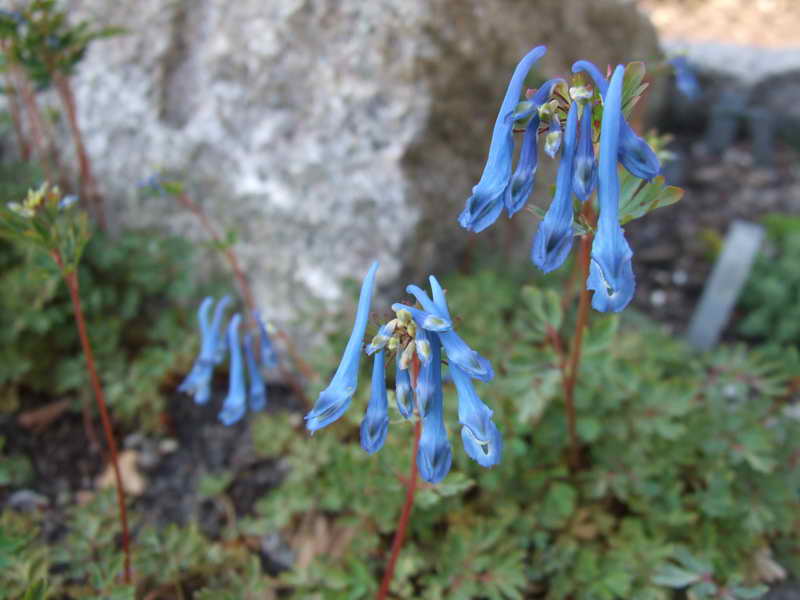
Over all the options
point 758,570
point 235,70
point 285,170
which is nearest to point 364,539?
point 758,570

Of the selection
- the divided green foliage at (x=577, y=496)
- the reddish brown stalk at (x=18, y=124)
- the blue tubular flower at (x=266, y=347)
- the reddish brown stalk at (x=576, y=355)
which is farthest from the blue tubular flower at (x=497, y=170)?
the reddish brown stalk at (x=18, y=124)

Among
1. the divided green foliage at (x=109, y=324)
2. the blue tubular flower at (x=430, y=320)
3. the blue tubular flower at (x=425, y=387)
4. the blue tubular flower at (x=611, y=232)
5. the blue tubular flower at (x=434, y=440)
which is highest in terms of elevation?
the blue tubular flower at (x=611, y=232)

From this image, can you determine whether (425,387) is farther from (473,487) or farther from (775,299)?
(775,299)

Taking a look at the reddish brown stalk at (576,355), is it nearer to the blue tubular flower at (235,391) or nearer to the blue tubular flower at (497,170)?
the blue tubular flower at (497,170)

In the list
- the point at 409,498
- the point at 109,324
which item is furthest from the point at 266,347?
the point at 109,324

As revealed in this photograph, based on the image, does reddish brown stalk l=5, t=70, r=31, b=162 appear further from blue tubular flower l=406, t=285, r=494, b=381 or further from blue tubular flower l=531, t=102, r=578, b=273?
blue tubular flower l=531, t=102, r=578, b=273

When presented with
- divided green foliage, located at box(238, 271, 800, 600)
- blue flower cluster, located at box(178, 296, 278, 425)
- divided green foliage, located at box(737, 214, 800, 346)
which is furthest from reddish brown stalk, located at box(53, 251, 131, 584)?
divided green foliage, located at box(737, 214, 800, 346)

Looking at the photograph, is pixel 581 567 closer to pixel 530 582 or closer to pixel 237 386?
pixel 530 582
